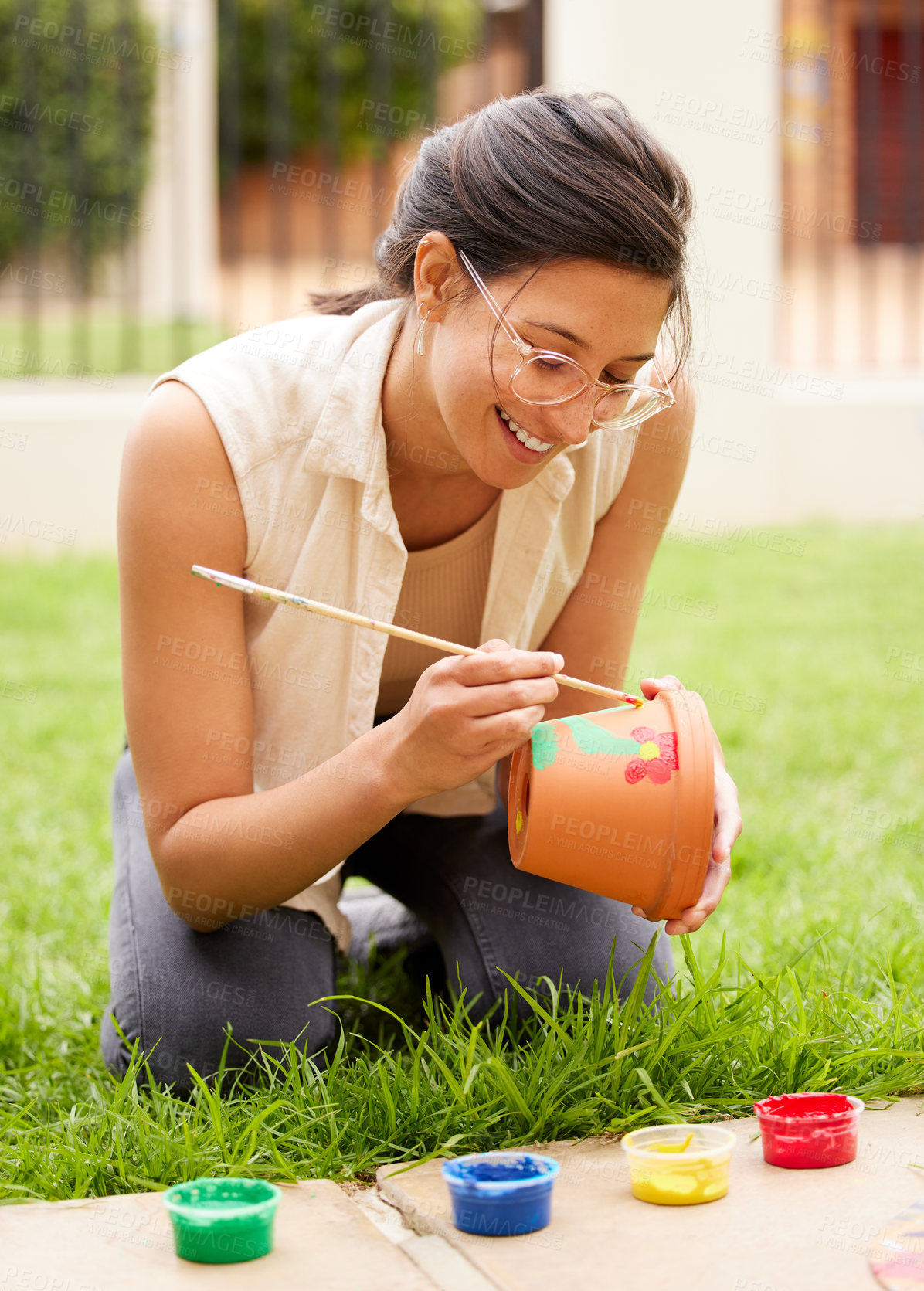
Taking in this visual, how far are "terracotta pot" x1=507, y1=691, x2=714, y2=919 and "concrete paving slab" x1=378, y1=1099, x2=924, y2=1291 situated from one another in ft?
1.02

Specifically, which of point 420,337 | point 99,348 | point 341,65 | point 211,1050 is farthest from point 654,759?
point 341,65

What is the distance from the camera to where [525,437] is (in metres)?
1.71

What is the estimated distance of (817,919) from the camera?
243 centimetres

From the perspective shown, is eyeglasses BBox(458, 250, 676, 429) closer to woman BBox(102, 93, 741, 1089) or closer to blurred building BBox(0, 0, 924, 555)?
woman BBox(102, 93, 741, 1089)

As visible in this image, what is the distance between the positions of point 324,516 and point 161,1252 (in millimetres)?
904

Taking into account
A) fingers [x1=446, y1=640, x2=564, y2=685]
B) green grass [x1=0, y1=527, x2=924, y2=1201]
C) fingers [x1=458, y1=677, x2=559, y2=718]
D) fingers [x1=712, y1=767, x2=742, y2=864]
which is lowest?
green grass [x1=0, y1=527, x2=924, y2=1201]

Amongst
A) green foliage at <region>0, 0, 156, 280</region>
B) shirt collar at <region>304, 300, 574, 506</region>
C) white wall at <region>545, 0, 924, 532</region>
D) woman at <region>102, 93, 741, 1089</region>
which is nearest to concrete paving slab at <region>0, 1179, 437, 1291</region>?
woman at <region>102, 93, 741, 1089</region>

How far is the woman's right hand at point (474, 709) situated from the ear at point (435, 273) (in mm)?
451

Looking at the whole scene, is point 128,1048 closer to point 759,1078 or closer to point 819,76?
point 759,1078

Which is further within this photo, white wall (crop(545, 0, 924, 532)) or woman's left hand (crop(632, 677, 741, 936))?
white wall (crop(545, 0, 924, 532))

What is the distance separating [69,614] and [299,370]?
10.1 feet

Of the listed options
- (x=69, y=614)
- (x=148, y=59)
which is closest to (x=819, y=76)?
(x=148, y=59)

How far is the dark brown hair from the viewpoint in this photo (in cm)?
163

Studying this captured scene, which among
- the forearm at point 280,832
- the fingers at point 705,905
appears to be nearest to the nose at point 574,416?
the forearm at point 280,832
